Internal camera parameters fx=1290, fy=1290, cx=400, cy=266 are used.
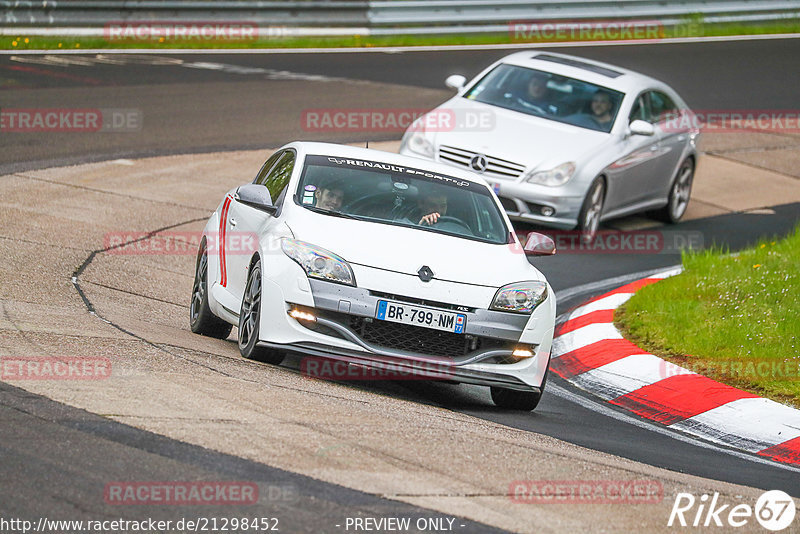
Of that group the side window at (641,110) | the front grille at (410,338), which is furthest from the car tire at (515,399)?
the side window at (641,110)

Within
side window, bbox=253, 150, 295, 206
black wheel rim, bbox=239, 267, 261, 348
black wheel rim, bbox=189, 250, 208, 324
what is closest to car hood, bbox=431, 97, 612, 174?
side window, bbox=253, 150, 295, 206

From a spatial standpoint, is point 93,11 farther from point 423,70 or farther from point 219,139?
point 219,139

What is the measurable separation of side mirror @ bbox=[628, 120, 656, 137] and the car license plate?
7.26 metres

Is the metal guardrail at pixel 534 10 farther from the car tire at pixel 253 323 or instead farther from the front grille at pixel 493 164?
the car tire at pixel 253 323

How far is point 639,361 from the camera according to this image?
30.5ft

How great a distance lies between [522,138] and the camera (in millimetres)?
13656

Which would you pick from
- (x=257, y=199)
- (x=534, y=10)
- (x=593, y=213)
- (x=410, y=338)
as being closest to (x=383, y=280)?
(x=410, y=338)

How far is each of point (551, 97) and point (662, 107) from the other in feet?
5.18

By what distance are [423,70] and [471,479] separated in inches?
704

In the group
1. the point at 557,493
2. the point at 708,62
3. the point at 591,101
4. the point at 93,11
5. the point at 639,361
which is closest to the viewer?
the point at 557,493

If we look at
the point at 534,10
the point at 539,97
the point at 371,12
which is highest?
the point at 534,10

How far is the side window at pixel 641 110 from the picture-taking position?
14.6 m

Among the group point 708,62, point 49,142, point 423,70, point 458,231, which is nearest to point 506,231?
point 458,231

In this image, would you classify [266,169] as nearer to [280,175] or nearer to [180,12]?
[280,175]
